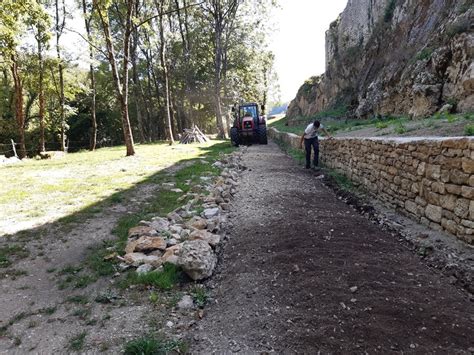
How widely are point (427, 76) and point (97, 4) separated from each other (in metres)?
12.2

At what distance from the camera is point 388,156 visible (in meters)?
6.12

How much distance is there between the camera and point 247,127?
61.4ft

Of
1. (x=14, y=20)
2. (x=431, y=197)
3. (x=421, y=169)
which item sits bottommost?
(x=431, y=197)

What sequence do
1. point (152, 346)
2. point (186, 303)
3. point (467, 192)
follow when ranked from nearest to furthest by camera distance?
point (152, 346) < point (186, 303) < point (467, 192)

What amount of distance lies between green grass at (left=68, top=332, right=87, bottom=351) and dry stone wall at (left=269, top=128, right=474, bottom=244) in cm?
419

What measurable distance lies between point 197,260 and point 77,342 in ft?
4.70

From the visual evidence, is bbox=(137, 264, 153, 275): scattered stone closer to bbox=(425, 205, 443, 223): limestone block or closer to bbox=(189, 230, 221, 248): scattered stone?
bbox=(189, 230, 221, 248): scattered stone

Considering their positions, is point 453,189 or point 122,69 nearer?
point 453,189

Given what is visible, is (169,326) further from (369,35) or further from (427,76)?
(369,35)

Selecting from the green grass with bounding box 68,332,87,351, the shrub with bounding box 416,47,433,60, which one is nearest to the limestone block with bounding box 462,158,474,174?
the green grass with bounding box 68,332,87,351

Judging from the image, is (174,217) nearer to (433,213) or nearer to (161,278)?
(161,278)

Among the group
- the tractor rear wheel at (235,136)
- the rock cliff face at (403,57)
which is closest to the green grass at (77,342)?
the rock cliff face at (403,57)

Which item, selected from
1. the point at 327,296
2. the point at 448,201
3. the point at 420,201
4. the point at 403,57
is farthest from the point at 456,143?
the point at 403,57

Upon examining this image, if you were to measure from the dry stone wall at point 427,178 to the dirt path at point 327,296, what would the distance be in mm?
673
